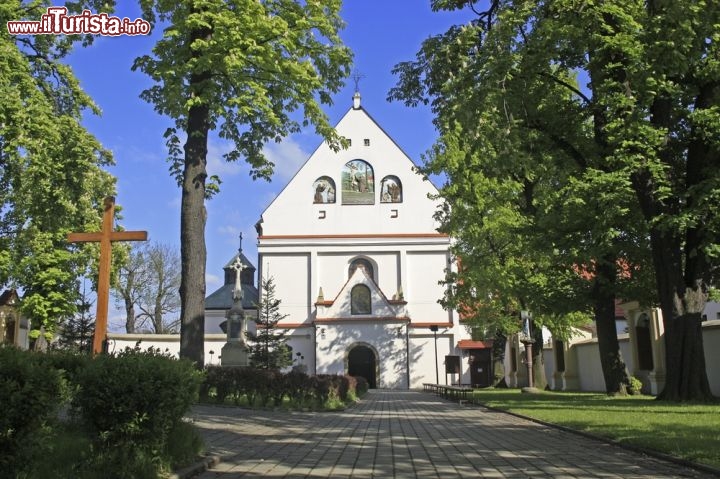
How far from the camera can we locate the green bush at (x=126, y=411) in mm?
6234

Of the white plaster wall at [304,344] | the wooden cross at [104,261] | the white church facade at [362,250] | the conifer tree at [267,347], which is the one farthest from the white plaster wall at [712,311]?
the wooden cross at [104,261]

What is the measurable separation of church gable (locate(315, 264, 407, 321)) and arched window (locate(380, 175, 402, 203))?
21.6 feet

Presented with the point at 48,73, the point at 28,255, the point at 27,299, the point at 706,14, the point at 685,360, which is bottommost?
the point at 685,360

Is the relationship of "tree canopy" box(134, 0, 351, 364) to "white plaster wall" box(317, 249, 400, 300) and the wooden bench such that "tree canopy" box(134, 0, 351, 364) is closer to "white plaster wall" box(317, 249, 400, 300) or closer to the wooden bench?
the wooden bench

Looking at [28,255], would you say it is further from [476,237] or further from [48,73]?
[476,237]

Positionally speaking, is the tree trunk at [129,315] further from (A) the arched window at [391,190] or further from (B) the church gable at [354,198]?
(A) the arched window at [391,190]

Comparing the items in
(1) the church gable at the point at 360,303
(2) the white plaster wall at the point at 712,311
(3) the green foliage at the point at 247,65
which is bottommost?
(2) the white plaster wall at the point at 712,311

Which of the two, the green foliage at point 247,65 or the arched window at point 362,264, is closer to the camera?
the green foliage at point 247,65

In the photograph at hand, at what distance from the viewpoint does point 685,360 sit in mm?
15703

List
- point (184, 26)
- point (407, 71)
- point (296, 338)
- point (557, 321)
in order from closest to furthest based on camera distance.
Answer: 1. point (184, 26)
2. point (407, 71)
3. point (557, 321)
4. point (296, 338)

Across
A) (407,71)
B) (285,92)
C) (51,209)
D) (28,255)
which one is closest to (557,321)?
(407,71)

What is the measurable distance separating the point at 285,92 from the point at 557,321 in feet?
61.3

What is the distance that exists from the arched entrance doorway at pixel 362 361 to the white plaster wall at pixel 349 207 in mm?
9129

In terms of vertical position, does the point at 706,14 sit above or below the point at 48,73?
below
